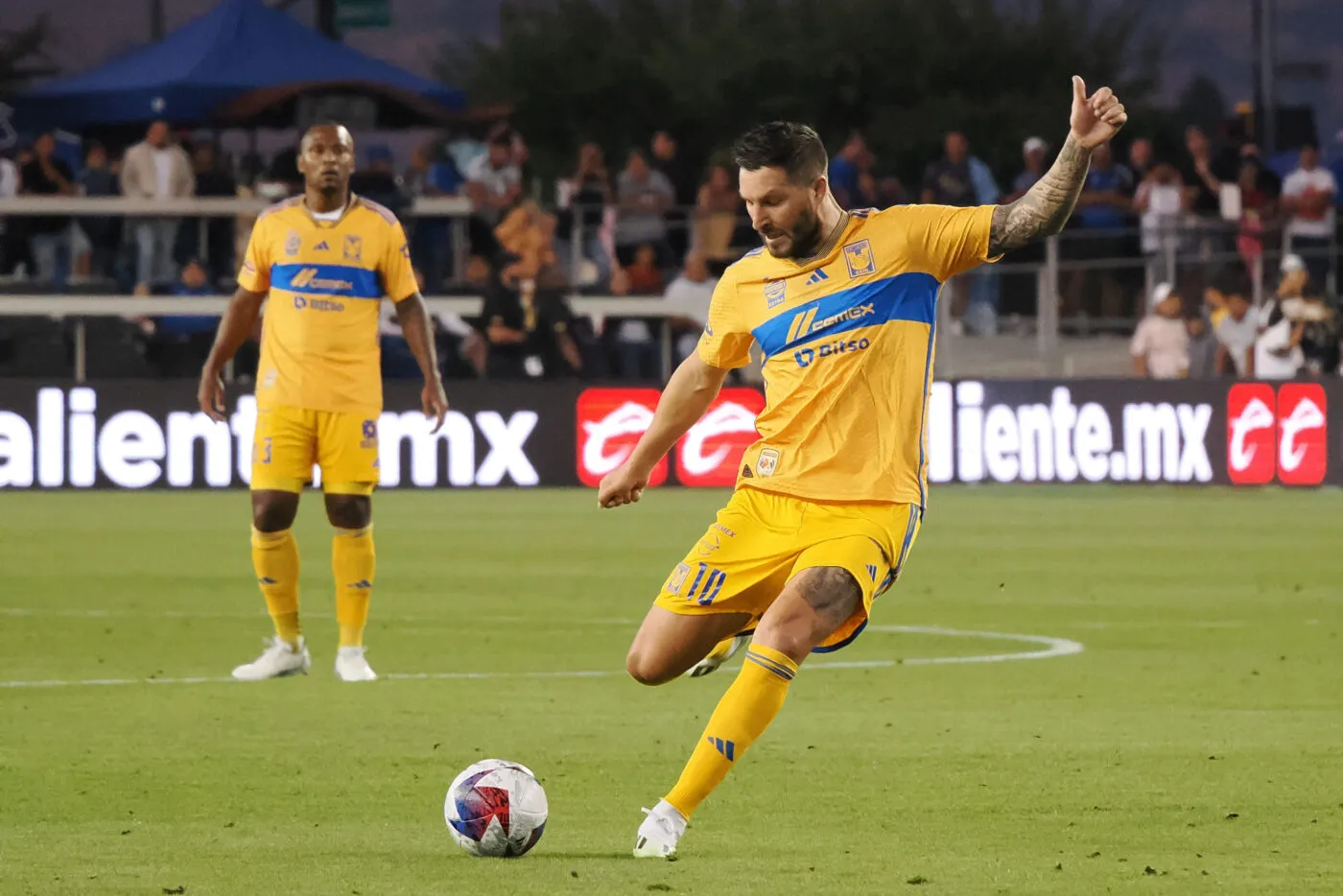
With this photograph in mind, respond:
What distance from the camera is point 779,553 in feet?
23.2

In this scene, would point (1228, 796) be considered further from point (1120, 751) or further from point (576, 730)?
point (576, 730)

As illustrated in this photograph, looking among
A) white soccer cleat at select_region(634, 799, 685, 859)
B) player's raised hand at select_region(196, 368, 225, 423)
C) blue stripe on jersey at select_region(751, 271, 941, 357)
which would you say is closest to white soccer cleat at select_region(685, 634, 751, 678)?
white soccer cleat at select_region(634, 799, 685, 859)

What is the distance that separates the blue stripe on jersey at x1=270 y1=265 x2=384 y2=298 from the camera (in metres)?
11.0

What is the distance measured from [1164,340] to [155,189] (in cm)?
1031

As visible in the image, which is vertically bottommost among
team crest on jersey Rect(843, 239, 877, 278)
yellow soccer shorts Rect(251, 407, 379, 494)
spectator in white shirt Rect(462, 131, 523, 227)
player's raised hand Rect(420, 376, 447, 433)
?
yellow soccer shorts Rect(251, 407, 379, 494)

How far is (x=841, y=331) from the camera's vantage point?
717 centimetres

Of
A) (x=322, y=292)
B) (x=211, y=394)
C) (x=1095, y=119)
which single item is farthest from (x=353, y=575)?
(x=1095, y=119)

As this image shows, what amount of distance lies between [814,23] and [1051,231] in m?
69.7

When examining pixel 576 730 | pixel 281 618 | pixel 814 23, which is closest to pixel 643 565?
pixel 281 618

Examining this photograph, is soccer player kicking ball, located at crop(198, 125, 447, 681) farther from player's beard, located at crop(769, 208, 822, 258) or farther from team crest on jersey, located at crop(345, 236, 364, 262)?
player's beard, located at crop(769, 208, 822, 258)

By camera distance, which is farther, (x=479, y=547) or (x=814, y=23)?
(x=814, y=23)

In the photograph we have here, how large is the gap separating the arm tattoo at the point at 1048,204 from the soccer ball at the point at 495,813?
190cm

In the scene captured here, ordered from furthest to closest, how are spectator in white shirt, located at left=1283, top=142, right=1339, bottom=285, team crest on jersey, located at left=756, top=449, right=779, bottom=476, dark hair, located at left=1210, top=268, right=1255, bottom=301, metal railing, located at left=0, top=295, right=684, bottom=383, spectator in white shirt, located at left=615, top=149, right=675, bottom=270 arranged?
spectator in white shirt, located at left=615, top=149, right=675, bottom=270 < spectator in white shirt, located at left=1283, top=142, right=1339, bottom=285 < dark hair, located at left=1210, top=268, right=1255, bottom=301 < metal railing, located at left=0, top=295, right=684, bottom=383 < team crest on jersey, located at left=756, top=449, right=779, bottom=476

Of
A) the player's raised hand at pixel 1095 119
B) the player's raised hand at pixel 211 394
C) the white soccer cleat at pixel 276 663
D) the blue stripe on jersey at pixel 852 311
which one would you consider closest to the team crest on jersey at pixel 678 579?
the blue stripe on jersey at pixel 852 311
